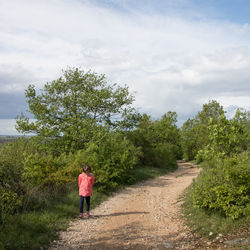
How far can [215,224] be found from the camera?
7.25 metres

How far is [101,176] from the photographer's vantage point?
1311 cm

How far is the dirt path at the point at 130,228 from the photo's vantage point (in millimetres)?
6660

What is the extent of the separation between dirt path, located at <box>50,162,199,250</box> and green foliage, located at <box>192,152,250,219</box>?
3.68 ft

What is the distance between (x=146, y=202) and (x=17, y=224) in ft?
19.6

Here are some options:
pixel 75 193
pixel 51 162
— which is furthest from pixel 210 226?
pixel 51 162

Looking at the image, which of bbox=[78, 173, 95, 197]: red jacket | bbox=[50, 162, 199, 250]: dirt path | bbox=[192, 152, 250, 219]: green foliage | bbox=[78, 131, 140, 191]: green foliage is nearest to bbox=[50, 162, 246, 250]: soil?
bbox=[50, 162, 199, 250]: dirt path

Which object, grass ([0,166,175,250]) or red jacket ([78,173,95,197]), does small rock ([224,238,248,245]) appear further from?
red jacket ([78,173,95,197])

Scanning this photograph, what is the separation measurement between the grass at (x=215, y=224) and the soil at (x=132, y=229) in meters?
0.27

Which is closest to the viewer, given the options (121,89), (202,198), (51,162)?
(202,198)

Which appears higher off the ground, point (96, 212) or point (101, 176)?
point (101, 176)

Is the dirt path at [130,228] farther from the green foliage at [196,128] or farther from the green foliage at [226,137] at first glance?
the green foliage at [196,128]

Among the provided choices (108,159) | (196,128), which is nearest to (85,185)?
(108,159)

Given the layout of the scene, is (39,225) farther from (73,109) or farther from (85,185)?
(73,109)

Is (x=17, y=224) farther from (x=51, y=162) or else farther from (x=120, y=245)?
(x=51, y=162)
